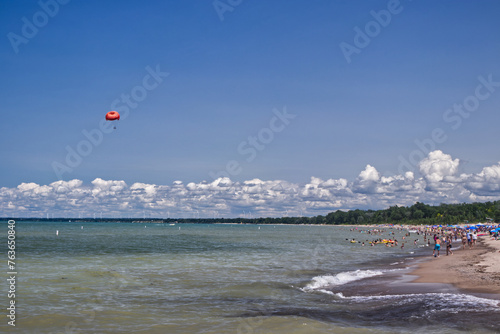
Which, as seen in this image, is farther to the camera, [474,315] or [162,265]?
[162,265]

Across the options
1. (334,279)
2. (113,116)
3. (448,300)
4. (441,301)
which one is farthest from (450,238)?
(113,116)

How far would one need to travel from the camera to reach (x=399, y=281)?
30000 mm

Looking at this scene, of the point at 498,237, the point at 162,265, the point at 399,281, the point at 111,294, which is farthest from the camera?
the point at 498,237

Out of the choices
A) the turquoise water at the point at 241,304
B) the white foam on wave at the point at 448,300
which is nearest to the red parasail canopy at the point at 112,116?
the turquoise water at the point at 241,304

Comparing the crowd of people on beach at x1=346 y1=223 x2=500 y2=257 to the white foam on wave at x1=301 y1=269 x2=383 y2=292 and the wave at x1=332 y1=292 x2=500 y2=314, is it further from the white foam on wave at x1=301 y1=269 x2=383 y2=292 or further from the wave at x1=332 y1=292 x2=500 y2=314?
the wave at x1=332 y1=292 x2=500 y2=314

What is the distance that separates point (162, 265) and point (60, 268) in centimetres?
995

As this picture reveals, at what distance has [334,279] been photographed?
109 feet

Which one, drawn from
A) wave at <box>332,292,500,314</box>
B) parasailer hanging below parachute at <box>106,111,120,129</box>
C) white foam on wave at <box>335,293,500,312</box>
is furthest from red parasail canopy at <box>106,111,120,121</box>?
wave at <box>332,292,500,314</box>

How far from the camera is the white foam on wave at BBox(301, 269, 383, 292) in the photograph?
29.9 m

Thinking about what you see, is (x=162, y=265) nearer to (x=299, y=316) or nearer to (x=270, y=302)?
(x=270, y=302)

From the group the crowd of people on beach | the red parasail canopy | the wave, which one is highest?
the red parasail canopy

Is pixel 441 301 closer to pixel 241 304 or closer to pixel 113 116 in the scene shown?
pixel 241 304

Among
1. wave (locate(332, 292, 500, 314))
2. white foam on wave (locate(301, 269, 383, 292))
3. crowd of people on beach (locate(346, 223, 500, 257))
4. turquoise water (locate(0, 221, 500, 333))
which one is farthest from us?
crowd of people on beach (locate(346, 223, 500, 257))

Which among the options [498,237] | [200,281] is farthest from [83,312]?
[498,237]
